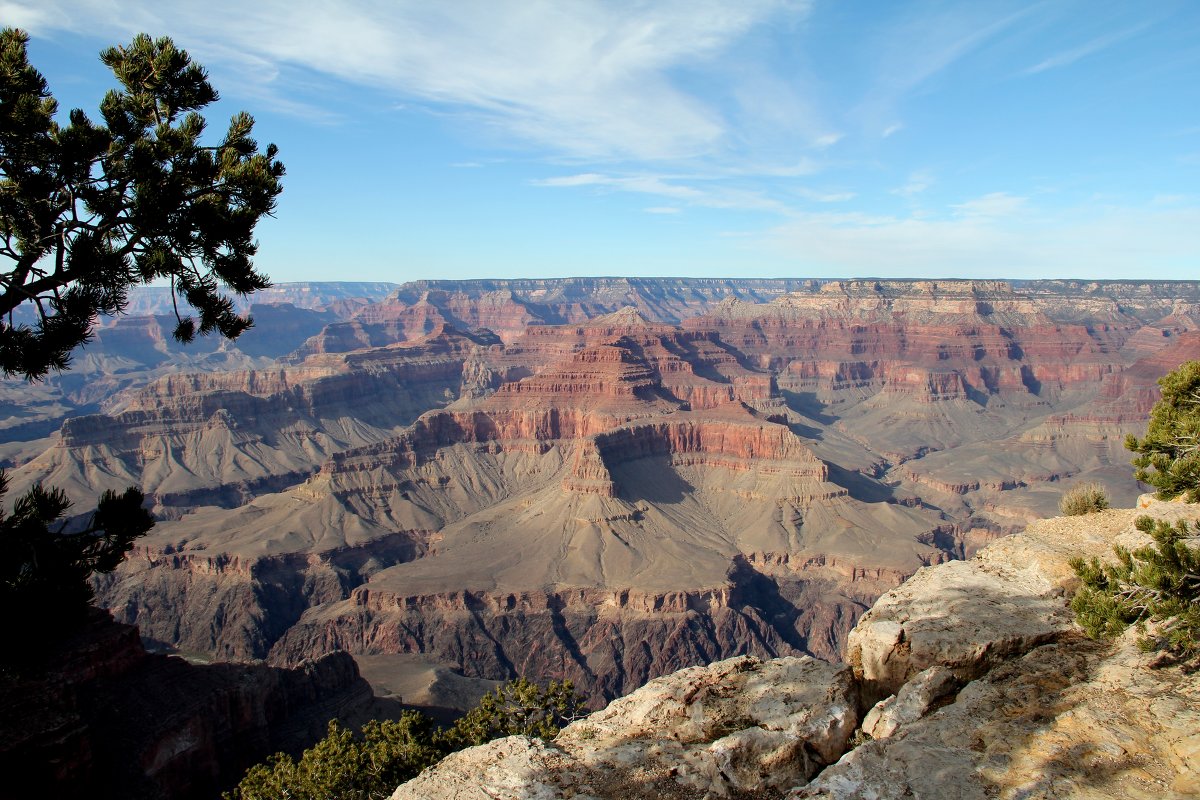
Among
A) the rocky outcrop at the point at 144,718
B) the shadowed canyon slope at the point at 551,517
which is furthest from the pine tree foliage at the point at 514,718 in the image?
the shadowed canyon slope at the point at 551,517

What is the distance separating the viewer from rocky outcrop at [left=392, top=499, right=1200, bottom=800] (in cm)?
1241

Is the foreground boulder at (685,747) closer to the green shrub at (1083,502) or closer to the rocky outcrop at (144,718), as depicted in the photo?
the green shrub at (1083,502)

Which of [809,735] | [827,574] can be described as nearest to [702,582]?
[827,574]

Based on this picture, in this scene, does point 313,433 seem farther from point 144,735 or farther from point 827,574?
point 144,735

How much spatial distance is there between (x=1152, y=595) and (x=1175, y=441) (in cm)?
716

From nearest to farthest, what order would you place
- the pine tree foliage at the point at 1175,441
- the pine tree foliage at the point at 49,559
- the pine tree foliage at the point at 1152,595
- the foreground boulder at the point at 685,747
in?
the pine tree foliage at the point at 49,559, the pine tree foliage at the point at 1152,595, the foreground boulder at the point at 685,747, the pine tree foliage at the point at 1175,441

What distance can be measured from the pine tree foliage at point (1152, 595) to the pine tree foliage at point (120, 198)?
59.7 ft

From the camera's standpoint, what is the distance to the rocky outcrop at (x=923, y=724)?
12406 millimetres

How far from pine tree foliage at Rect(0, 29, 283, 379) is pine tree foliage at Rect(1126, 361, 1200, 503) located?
2167cm

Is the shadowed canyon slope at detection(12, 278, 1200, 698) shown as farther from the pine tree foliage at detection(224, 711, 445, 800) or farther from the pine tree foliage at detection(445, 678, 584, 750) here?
the pine tree foliage at detection(445, 678, 584, 750)

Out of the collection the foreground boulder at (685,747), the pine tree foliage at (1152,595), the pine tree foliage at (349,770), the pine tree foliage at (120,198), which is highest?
the pine tree foliage at (120,198)

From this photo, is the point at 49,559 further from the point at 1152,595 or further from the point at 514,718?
the point at 1152,595

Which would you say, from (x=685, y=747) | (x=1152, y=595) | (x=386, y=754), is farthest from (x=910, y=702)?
(x=386, y=754)

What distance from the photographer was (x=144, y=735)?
3806cm
